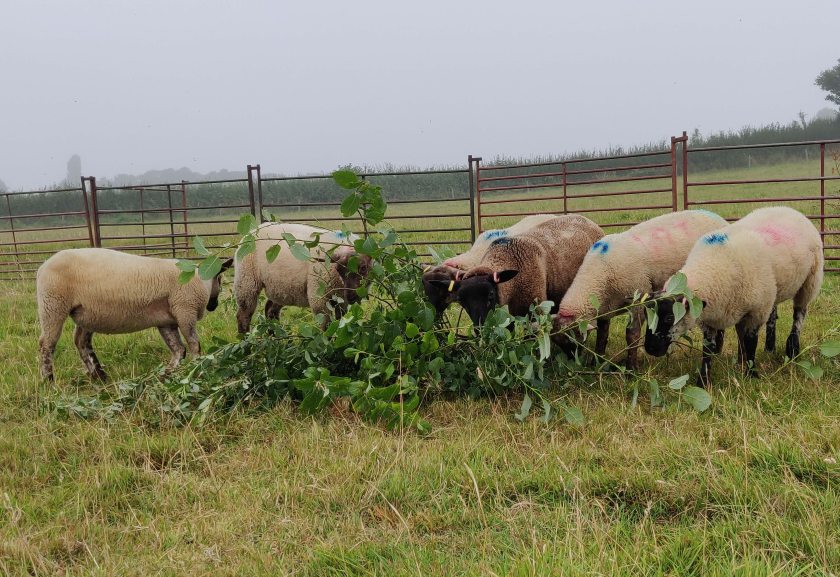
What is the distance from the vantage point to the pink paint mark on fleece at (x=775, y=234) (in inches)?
208

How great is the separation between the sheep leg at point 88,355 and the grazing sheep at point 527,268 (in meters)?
3.34

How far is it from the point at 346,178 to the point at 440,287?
121cm

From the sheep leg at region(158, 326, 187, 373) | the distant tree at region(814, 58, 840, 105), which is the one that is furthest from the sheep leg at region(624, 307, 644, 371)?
the distant tree at region(814, 58, 840, 105)

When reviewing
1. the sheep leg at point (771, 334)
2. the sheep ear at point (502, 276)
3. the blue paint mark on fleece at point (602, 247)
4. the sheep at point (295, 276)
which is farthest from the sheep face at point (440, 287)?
the sheep leg at point (771, 334)

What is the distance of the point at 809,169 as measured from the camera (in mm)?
33844

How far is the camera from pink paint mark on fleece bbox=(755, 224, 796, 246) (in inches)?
→ 208

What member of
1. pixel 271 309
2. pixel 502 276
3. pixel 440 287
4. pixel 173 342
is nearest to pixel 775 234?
pixel 502 276

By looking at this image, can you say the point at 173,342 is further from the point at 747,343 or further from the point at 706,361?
the point at 747,343

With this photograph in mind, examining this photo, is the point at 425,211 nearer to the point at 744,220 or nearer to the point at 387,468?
the point at 744,220

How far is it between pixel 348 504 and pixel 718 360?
3.54 m

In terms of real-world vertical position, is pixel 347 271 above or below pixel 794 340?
above

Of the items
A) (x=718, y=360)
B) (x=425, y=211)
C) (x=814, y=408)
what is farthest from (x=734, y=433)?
(x=425, y=211)

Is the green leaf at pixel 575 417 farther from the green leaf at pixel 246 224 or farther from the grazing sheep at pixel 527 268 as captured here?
the green leaf at pixel 246 224

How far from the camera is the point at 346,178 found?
4625mm
